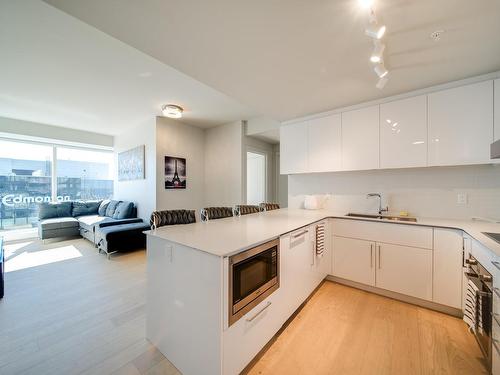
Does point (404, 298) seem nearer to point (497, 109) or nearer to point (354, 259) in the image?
point (354, 259)

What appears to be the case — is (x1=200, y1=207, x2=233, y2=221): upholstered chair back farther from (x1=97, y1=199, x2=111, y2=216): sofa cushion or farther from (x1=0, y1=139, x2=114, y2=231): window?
(x1=0, y1=139, x2=114, y2=231): window

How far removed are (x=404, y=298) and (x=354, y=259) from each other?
1.90 ft

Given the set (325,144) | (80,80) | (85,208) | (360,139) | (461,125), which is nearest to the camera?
(461,125)

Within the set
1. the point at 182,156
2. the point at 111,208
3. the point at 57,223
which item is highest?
the point at 182,156

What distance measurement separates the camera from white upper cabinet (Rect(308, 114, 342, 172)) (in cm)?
273

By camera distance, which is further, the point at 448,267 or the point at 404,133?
the point at 404,133

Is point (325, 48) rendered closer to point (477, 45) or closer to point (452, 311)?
point (477, 45)

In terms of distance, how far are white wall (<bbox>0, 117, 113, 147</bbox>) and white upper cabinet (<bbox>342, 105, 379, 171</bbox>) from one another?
616cm

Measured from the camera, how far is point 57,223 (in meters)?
4.33

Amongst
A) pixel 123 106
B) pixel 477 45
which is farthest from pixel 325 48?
pixel 123 106

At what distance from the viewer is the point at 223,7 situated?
1190 millimetres

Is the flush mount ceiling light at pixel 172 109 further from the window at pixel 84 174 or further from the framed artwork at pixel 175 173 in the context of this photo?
the window at pixel 84 174

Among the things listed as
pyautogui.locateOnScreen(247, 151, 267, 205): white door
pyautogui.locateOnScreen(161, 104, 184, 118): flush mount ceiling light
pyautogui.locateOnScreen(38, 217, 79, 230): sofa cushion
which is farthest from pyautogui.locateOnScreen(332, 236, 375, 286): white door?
pyautogui.locateOnScreen(38, 217, 79, 230): sofa cushion

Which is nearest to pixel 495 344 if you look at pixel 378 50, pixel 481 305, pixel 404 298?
pixel 481 305
